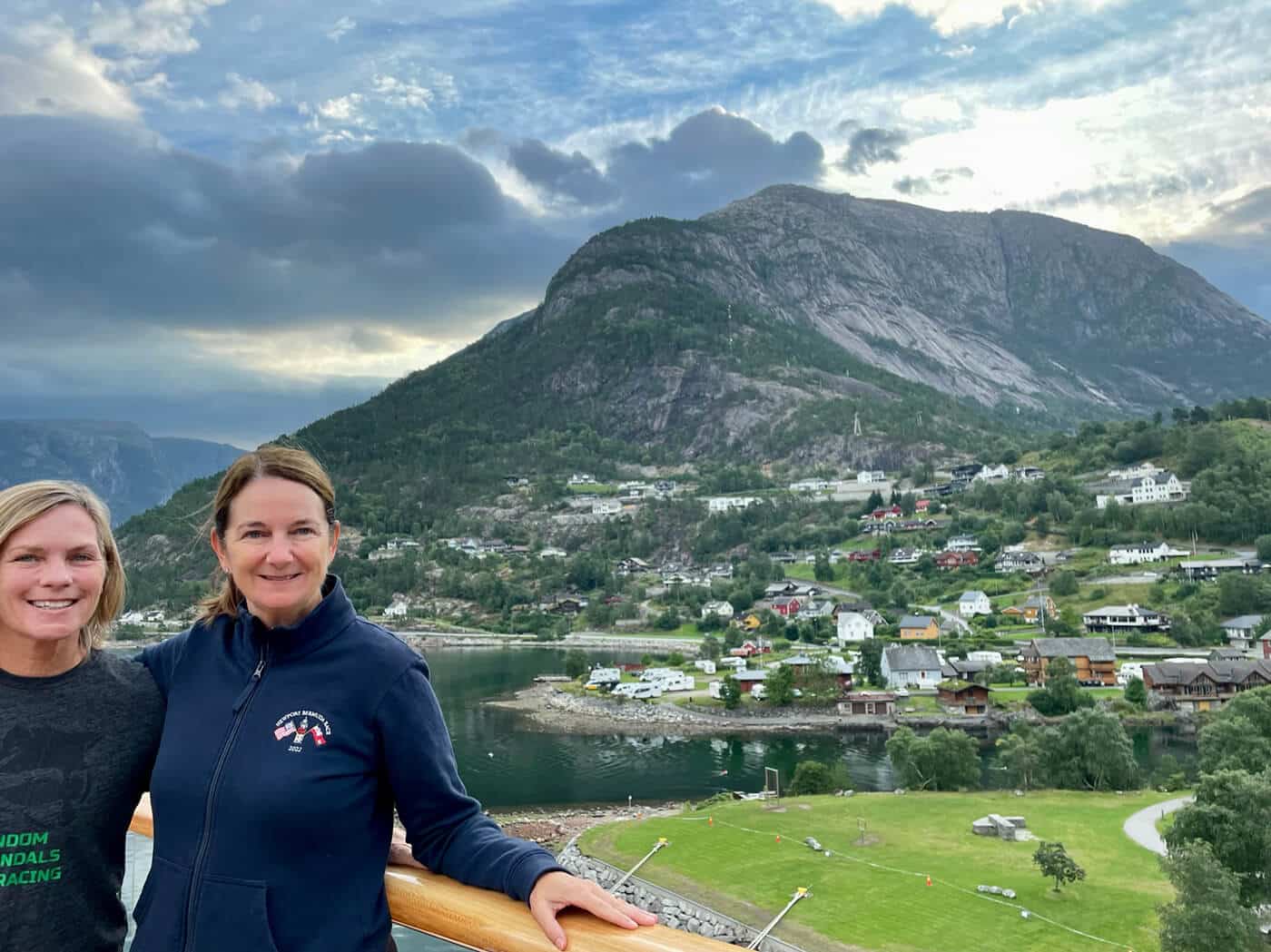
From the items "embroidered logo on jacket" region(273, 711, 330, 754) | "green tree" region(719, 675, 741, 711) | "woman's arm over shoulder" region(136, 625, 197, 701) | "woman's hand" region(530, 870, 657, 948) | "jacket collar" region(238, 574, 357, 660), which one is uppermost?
"jacket collar" region(238, 574, 357, 660)

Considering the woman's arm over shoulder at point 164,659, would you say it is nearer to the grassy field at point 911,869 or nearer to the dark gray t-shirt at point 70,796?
the dark gray t-shirt at point 70,796

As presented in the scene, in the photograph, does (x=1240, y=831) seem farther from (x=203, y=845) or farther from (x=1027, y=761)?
(x=203, y=845)

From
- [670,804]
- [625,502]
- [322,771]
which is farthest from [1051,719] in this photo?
[625,502]

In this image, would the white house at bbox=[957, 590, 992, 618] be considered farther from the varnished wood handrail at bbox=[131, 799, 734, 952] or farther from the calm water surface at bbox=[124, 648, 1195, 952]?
the varnished wood handrail at bbox=[131, 799, 734, 952]

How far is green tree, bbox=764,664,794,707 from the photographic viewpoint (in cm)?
3195

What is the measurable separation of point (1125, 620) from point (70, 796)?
145 feet

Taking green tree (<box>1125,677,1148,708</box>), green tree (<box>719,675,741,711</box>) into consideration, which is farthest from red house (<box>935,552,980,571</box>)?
green tree (<box>719,675,741,711</box>)

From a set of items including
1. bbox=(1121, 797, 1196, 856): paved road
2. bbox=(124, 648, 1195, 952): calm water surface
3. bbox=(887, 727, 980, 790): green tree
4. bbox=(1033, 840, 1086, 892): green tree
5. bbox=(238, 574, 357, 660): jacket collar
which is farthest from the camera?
bbox=(124, 648, 1195, 952): calm water surface

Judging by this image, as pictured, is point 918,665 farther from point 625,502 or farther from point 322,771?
point 625,502

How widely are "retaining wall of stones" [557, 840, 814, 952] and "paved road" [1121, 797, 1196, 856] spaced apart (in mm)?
7129

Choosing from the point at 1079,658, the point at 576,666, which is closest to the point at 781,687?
the point at 576,666

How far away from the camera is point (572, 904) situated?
1.34 metres

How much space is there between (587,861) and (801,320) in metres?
144

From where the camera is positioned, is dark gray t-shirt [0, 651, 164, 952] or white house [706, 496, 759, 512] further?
white house [706, 496, 759, 512]
